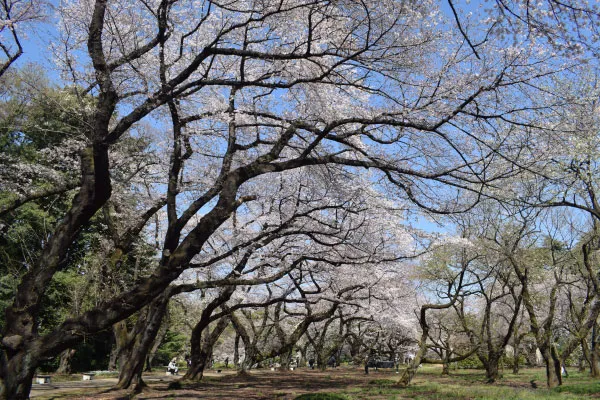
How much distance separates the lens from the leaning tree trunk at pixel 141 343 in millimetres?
11648

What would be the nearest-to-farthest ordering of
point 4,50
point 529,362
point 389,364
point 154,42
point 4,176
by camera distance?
point 154,42, point 4,50, point 4,176, point 389,364, point 529,362

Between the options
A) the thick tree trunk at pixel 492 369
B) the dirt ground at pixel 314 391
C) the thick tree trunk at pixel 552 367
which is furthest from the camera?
the thick tree trunk at pixel 492 369

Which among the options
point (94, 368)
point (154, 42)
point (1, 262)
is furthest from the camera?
point (94, 368)

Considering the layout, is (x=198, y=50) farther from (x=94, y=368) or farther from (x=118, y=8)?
(x=94, y=368)

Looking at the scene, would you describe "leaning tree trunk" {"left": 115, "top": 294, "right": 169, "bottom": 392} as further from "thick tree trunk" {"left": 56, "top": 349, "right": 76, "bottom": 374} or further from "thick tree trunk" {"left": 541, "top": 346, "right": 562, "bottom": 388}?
"thick tree trunk" {"left": 56, "top": 349, "right": 76, "bottom": 374}

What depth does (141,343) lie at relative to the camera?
11836 millimetres

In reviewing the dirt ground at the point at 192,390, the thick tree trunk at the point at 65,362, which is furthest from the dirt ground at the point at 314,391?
the thick tree trunk at the point at 65,362

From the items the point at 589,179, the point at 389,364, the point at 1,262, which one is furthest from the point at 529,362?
the point at 1,262

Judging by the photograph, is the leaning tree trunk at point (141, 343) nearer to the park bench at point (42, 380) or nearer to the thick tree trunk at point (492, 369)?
the park bench at point (42, 380)

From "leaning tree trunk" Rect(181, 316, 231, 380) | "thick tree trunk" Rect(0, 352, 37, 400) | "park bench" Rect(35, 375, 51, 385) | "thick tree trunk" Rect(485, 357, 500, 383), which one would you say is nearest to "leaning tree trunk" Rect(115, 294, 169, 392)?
"leaning tree trunk" Rect(181, 316, 231, 380)

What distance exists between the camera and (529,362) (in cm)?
4572

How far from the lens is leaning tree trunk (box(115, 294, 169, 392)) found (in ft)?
38.2

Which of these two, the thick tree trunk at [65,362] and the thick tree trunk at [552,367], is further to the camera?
the thick tree trunk at [65,362]

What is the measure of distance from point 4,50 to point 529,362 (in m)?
50.8
